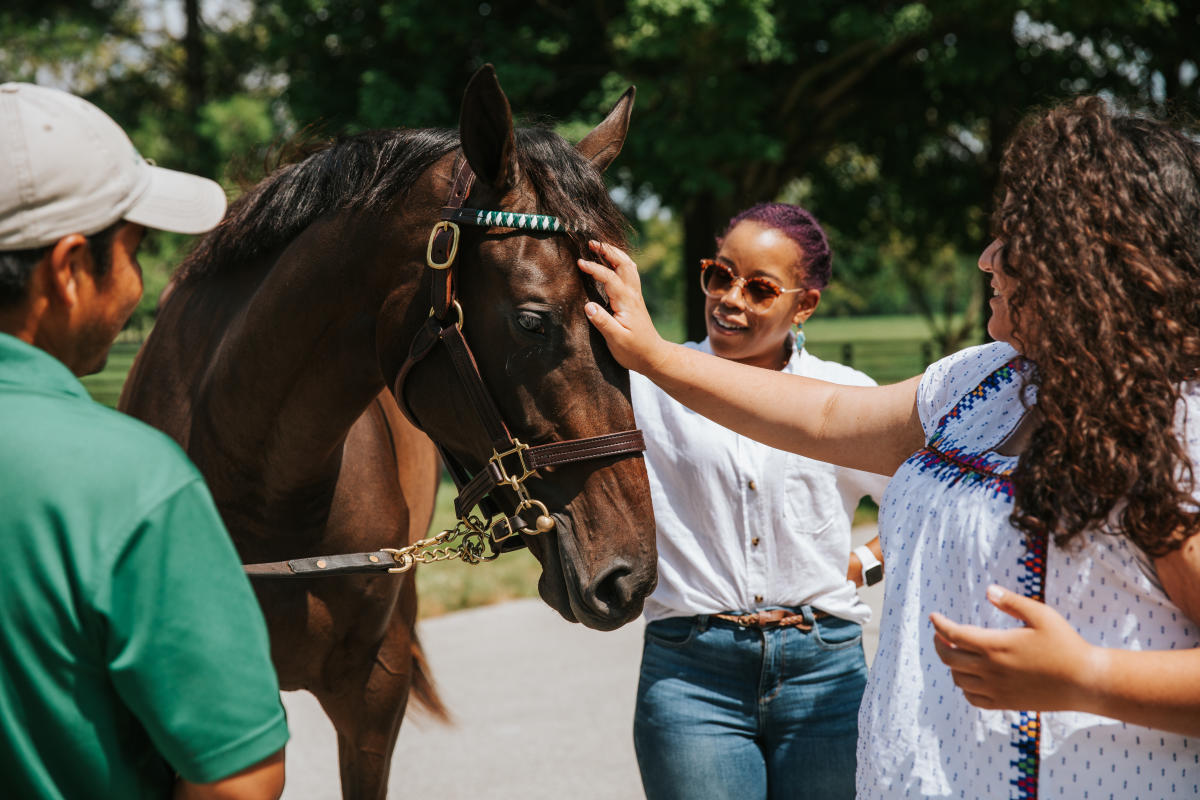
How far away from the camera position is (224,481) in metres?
2.44

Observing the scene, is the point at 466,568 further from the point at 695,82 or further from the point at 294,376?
the point at 294,376

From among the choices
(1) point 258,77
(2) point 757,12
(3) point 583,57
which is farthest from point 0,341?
(1) point 258,77

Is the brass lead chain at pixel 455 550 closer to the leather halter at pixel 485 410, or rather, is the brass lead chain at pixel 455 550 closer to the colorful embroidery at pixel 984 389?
the leather halter at pixel 485 410

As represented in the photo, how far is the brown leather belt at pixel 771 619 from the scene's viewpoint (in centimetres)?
232

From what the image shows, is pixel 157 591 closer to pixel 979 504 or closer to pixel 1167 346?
pixel 979 504

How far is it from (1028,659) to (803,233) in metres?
1.45

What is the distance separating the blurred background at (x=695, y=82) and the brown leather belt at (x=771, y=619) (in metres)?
4.72

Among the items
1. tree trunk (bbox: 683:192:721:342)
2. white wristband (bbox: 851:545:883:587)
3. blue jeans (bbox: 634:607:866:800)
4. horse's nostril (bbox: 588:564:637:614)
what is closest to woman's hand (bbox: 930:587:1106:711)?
horse's nostril (bbox: 588:564:637:614)

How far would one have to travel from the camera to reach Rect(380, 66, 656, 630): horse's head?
6.41 feet

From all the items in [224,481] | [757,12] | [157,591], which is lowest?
[224,481]

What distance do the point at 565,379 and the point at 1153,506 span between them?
1.04 metres

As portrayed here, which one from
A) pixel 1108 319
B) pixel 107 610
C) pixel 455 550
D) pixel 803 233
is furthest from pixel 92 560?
pixel 803 233

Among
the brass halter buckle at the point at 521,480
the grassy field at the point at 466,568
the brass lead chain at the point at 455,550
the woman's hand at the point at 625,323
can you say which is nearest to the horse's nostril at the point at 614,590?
the brass halter buckle at the point at 521,480

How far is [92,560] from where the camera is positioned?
1017 mm
